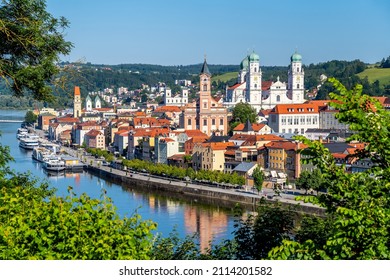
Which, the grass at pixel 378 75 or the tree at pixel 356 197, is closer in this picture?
the tree at pixel 356 197

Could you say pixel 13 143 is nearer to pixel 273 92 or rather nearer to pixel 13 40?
pixel 273 92

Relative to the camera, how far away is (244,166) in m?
13.1

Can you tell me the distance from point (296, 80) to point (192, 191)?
1240 centimetres

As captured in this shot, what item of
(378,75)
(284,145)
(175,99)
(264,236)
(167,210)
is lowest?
(167,210)

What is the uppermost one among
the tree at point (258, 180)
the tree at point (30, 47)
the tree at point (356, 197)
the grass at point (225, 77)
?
the grass at point (225, 77)

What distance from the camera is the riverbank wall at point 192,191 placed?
10.4 metres

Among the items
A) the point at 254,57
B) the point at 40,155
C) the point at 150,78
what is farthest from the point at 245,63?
the point at 150,78

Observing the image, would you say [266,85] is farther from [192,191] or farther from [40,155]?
[192,191]

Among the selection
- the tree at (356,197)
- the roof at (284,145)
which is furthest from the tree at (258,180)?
the tree at (356,197)

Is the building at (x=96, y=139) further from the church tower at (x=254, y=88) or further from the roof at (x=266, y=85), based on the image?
the roof at (x=266, y=85)

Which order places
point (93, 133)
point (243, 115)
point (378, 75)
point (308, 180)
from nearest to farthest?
point (308, 180) → point (243, 115) → point (93, 133) → point (378, 75)

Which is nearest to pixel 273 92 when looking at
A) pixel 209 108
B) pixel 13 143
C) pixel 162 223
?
pixel 209 108

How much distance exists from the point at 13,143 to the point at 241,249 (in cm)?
2164

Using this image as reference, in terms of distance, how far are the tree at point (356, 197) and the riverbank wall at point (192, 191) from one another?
7210 millimetres
